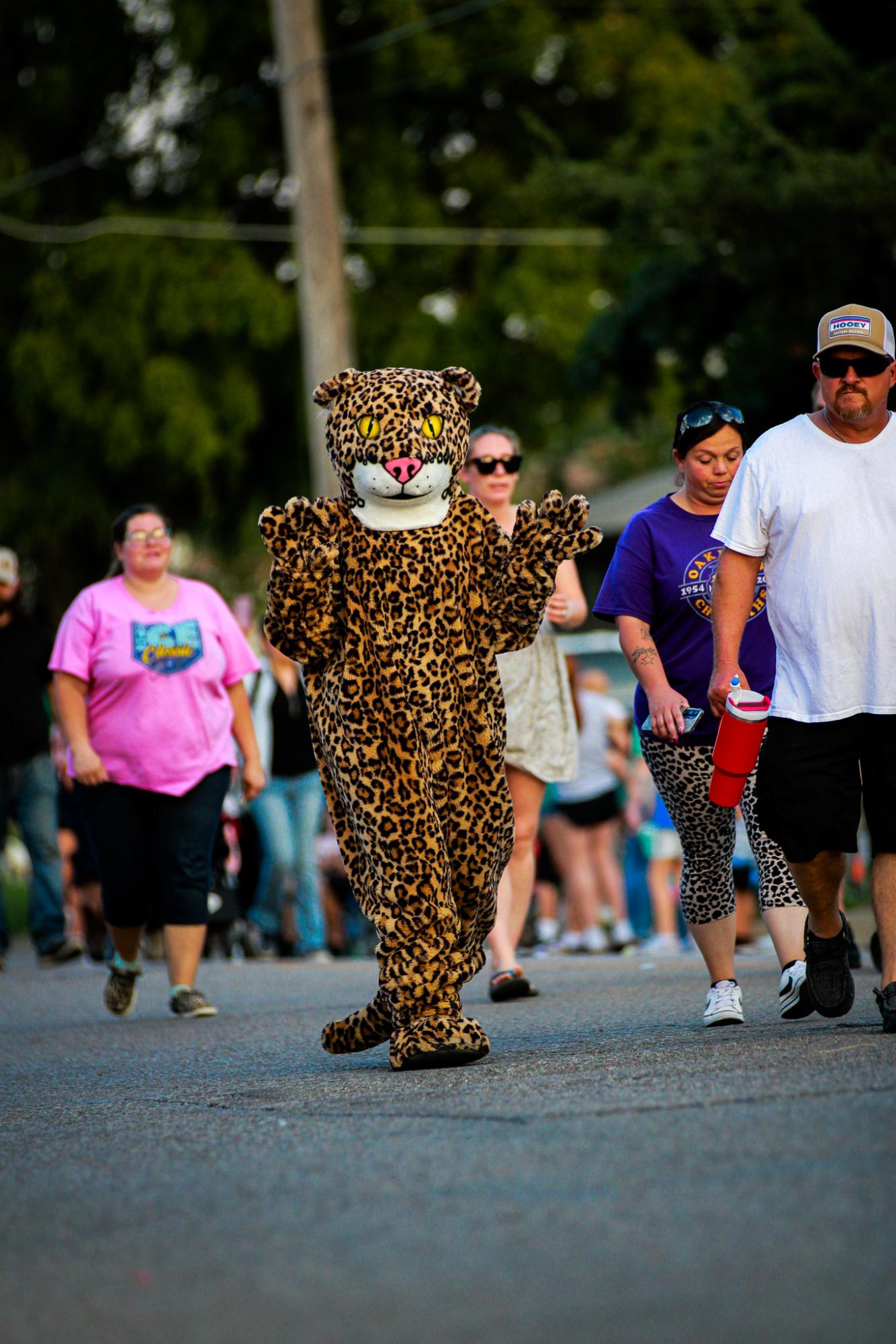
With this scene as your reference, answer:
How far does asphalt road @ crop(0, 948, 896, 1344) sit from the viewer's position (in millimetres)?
3141

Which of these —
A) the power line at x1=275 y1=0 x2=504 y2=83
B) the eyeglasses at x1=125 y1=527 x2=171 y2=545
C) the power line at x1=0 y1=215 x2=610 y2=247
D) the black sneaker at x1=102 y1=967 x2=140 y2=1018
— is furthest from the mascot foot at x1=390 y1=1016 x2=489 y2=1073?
the power line at x1=0 y1=215 x2=610 y2=247

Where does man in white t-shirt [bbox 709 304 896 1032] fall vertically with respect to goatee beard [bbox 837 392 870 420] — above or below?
below

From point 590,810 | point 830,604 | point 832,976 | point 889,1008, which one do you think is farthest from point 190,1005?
point 590,810

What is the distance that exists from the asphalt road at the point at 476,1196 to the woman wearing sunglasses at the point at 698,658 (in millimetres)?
387

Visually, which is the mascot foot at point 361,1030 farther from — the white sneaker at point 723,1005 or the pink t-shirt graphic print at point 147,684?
the pink t-shirt graphic print at point 147,684

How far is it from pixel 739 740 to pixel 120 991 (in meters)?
4.01

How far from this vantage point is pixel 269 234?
2320 cm

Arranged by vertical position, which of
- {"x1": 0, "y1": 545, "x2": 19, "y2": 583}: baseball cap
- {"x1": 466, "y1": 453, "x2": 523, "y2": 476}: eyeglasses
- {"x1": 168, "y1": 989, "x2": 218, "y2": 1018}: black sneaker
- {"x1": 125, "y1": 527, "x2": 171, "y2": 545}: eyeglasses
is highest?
{"x1": 0, "y1": 545, "x2": 19, "y2": 583}: baseball cap

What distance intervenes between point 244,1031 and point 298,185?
40.0 ft

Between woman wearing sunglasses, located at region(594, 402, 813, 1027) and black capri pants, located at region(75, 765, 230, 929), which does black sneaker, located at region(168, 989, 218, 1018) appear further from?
woman wearing sunglasses, located at region(594, 402, 813, 1027)

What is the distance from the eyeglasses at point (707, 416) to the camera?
6.64 metres

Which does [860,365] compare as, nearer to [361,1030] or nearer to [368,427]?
[368,427]

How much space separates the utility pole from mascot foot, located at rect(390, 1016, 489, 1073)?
41.6 feet

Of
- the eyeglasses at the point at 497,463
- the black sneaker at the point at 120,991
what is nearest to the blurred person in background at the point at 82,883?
the black sneaker at the point at 120,991
